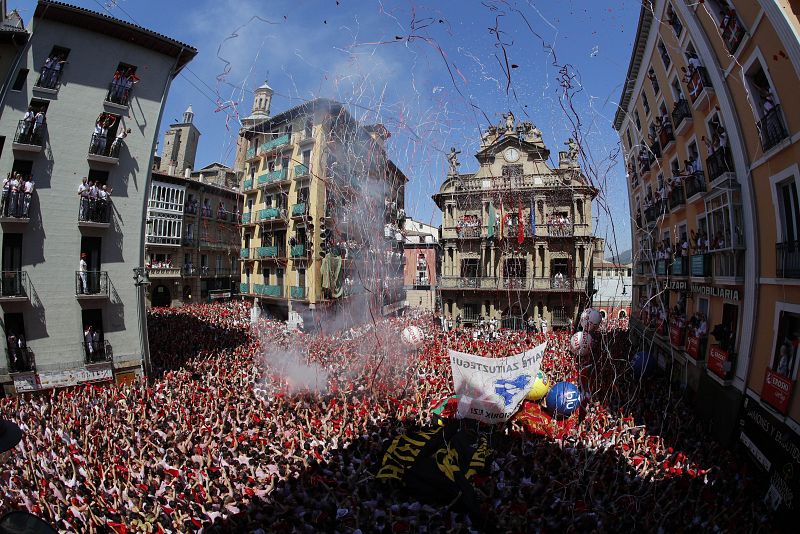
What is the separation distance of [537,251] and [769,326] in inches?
620

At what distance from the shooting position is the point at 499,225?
81.0 ft

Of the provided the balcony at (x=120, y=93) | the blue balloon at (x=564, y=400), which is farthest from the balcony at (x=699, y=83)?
the balcony at (x=120, y=93)

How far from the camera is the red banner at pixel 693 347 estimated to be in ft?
37.2

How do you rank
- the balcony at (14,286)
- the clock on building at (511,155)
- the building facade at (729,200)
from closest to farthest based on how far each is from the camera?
the building facade at (729,200)
the balcony at (14,286)
the clock on building at (511,155)

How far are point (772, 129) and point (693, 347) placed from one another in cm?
608

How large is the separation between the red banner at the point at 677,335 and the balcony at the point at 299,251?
686 inches

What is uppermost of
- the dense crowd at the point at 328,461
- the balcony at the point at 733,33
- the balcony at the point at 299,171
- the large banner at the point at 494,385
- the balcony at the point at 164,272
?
the balcony at the point at 299,171

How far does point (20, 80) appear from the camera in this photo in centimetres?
1220

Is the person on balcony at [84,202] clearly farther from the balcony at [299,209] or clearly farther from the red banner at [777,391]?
the red banner at [777,391]

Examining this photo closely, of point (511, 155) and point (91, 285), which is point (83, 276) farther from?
point (511, 155)

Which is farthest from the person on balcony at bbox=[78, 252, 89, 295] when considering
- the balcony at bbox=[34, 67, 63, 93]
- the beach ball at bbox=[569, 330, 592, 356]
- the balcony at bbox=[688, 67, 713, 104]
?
the balcony at bbox=[688, 67, 713, 104]

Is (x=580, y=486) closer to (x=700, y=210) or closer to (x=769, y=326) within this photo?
(x=769, y=326)

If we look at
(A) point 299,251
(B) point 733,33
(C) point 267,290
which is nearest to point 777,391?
(B) point 733,33

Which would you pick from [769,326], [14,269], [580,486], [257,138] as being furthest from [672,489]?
[257,138]
